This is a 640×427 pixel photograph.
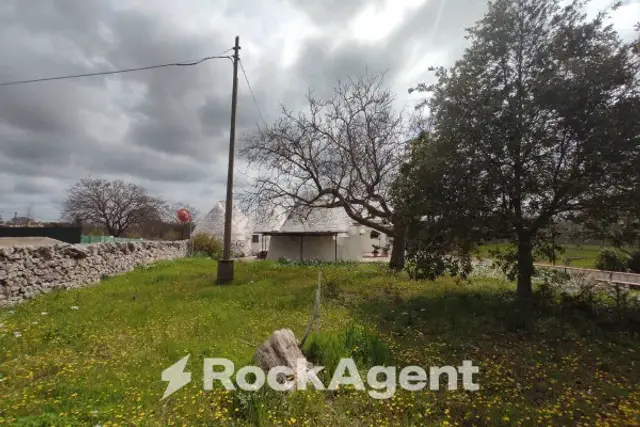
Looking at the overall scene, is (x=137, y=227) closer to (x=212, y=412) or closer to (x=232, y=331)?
(x=232, y=331)

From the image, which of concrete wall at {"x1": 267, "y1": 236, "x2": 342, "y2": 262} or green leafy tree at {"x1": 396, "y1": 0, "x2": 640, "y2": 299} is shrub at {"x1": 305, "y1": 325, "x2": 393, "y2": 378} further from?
concrete wall at {"x1": 267, "y1": 236, "x2": 342, "y2": 262}

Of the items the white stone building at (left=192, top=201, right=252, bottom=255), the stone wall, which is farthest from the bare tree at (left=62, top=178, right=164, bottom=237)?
the stone wall

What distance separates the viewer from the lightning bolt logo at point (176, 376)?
13.9ft

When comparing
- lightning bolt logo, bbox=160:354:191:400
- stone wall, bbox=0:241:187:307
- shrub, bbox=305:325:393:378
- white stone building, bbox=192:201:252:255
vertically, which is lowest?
lightning bolt logo, bbox=160:354:191:400

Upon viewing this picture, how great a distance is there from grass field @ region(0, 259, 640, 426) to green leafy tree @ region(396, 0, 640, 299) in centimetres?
214

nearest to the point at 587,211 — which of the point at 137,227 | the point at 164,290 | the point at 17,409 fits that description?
the point at 17,409

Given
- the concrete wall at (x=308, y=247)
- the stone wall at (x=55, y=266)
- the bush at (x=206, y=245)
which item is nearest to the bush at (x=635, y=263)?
the concrete wall at (x=308, y=247)

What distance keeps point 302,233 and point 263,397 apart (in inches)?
896

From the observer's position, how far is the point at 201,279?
A: 13.2m

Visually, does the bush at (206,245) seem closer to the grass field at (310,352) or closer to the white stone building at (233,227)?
the white stone building at (233,227)

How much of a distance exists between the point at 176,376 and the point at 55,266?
8.96 meters

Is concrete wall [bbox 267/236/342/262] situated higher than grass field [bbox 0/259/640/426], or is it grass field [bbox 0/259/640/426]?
concrete wall [bbox 267/236/342/262]

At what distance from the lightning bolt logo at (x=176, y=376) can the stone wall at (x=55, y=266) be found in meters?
6.84

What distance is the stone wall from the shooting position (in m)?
8.85
